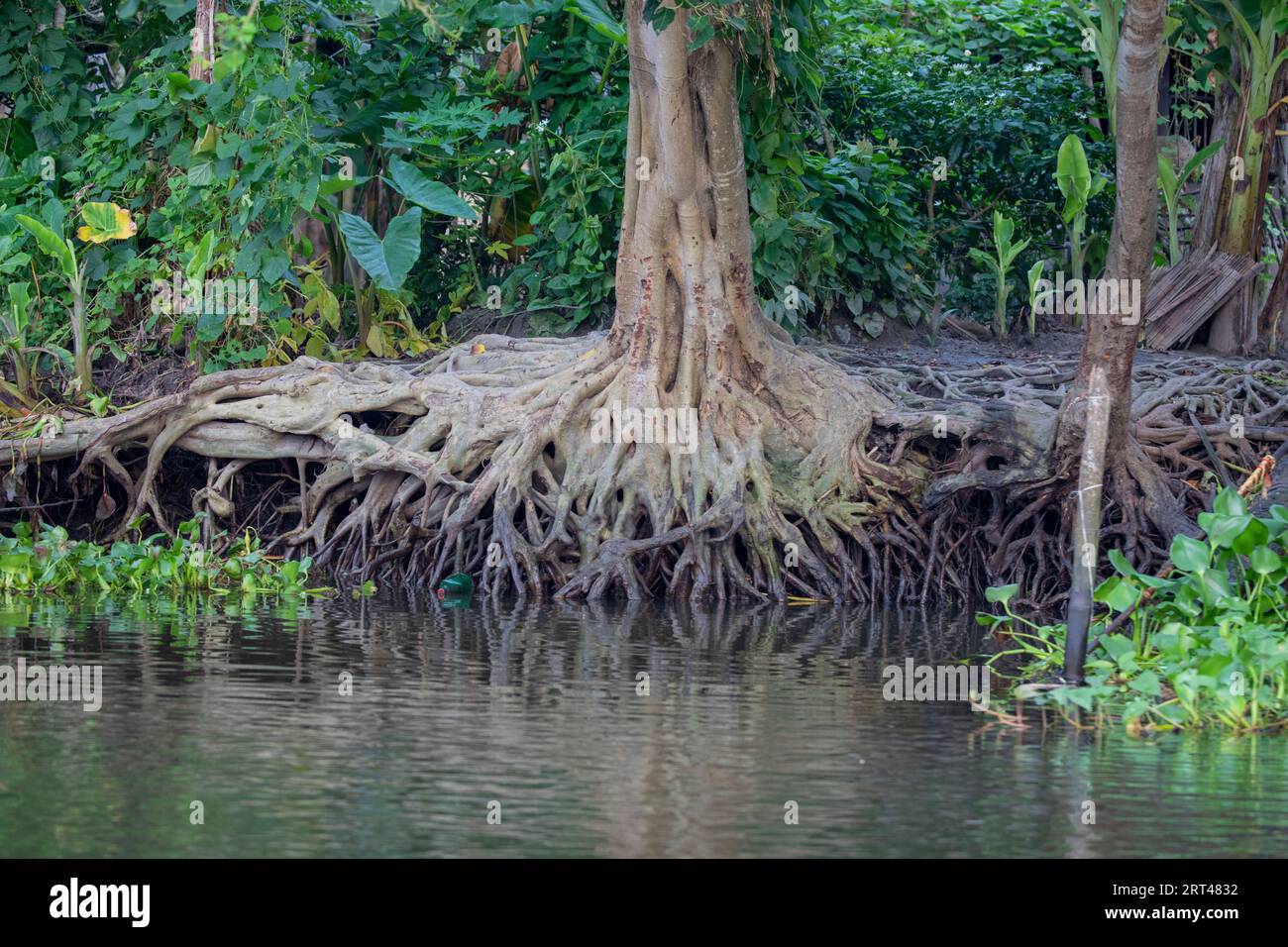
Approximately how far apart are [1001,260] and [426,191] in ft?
15.7

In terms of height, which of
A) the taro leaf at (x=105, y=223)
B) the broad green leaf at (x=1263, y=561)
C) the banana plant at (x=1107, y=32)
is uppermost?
the banana plant at (x=1107, y=32)

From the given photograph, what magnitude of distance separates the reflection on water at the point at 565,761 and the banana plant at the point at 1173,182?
245 inches

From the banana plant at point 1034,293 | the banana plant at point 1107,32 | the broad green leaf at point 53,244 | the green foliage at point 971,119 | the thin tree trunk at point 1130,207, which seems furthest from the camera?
the green foliage at point 971,119

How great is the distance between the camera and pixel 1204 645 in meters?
7.32

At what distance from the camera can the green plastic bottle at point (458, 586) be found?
37.4 feet

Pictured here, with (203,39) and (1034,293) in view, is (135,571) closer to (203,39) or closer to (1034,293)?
(203,39)

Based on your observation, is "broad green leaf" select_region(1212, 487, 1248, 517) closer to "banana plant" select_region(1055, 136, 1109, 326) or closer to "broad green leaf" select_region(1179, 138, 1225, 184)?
"banana plant" select_region(1055, 136, 1109, 326)

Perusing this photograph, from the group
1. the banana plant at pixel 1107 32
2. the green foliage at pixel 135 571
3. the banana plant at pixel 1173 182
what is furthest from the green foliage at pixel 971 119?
the green foliage at pixel 135 571

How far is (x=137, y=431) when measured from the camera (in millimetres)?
12688

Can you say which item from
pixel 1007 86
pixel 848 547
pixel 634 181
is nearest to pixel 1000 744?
pixel 848 547

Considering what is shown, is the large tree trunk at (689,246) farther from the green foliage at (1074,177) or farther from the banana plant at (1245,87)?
the banana plant at (1245,87)

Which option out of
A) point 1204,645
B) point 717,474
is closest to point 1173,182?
point 717,474
